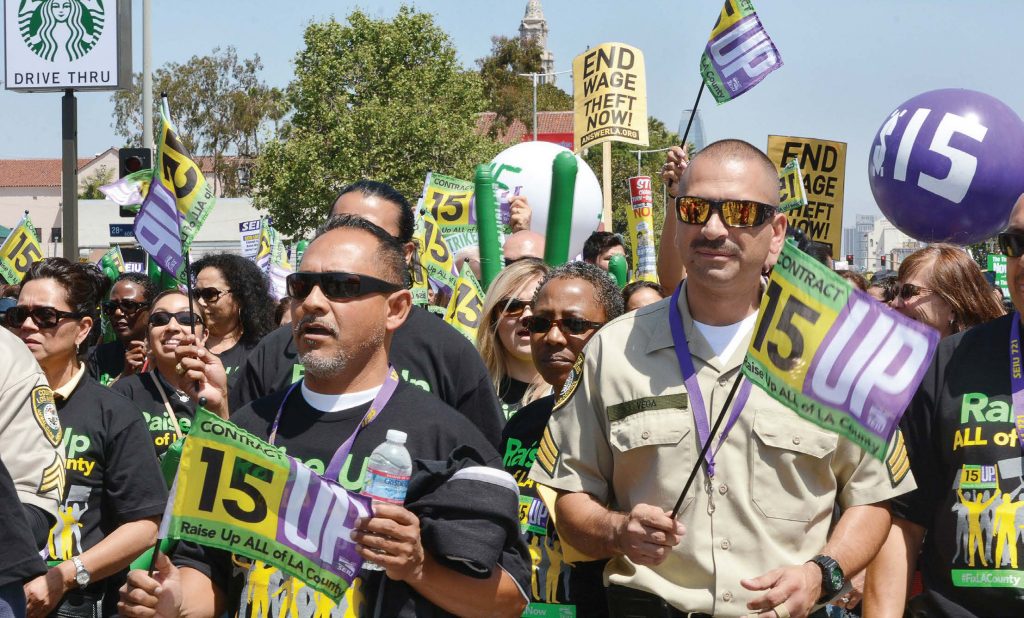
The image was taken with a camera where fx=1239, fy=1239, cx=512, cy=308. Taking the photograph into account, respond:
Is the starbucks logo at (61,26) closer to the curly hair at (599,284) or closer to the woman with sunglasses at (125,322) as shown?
the woman with sunglasses at (125,322)

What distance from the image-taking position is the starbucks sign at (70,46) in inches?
533

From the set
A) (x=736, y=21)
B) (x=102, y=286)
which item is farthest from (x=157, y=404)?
(x=736, y=21)

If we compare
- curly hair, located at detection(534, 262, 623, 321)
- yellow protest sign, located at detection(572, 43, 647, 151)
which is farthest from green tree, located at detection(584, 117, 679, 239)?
curly hair, located at detection(534, 262, 623, 321)

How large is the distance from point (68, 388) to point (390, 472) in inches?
92.7

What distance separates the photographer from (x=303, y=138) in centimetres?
4491

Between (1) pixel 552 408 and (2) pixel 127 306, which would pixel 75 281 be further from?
(1) pixel 552 408

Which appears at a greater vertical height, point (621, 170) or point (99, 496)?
point (621, 170)

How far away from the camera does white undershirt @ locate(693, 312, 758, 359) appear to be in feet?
11.1

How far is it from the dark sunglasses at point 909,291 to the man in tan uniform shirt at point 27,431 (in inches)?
131

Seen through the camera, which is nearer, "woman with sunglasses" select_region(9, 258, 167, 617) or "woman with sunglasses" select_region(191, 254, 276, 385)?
"woman with sunglasses" select_region(9, 258, 167, 617)

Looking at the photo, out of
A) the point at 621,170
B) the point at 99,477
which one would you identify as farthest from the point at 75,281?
the point at 621,170

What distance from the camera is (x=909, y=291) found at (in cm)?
509

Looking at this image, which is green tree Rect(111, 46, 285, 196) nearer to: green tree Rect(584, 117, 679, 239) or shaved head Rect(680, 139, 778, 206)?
green tree Rect(584, 117, 679, 239)

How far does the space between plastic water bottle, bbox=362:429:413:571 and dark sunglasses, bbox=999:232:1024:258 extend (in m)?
1.87
